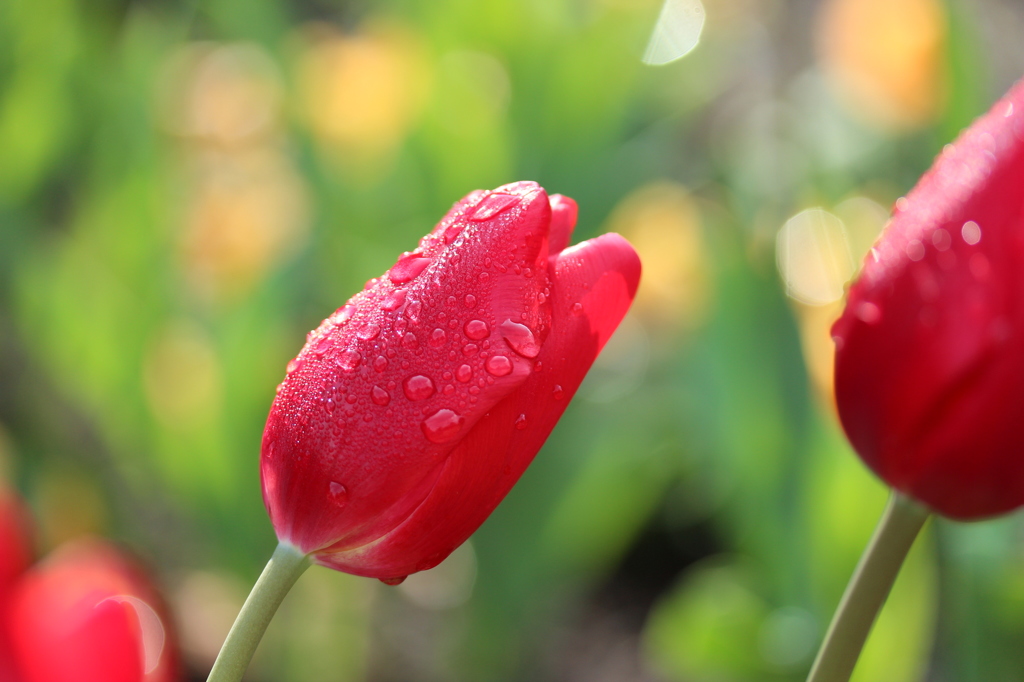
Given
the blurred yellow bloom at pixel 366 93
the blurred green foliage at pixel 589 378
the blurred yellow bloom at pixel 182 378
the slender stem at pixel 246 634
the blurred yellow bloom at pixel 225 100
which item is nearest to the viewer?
the slender stem at pixel 246 634

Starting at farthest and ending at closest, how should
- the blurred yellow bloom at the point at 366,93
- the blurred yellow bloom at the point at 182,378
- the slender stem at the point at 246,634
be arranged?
1. the blurred yellow bloom at the point at 366,93
2. the blurred yellow bloom at the point at 182,378
3. the slender stem at the point at 246,634

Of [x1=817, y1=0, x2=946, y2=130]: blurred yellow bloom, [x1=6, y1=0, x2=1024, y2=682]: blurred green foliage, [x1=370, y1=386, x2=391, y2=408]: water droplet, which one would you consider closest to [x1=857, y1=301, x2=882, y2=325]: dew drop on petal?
[x1=370, y1=386, x2=391, y2=408]: water droplet

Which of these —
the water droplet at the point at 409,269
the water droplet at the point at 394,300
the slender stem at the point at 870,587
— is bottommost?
the slender stem at the point at 870,587

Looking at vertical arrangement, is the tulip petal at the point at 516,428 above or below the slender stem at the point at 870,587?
above

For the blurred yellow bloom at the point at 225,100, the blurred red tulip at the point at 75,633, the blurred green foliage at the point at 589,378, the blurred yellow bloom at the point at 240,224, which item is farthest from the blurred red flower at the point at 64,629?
the blurred yellow bloom at the point at 225,100

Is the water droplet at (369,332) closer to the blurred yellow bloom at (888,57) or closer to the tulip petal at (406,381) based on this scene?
the tulip petal at (406,381)

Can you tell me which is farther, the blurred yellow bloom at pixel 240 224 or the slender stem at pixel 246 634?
the blurred yellow bloom at pixel 240 224

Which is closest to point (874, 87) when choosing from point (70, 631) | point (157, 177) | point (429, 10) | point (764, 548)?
point (429, 10)

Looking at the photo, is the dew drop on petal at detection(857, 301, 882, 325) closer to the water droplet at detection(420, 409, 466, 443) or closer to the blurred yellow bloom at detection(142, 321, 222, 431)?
the water droplet at detection(420, 409, 466, 443)

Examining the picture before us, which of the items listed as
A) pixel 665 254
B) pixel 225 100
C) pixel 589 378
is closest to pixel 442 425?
pixel 589 378
